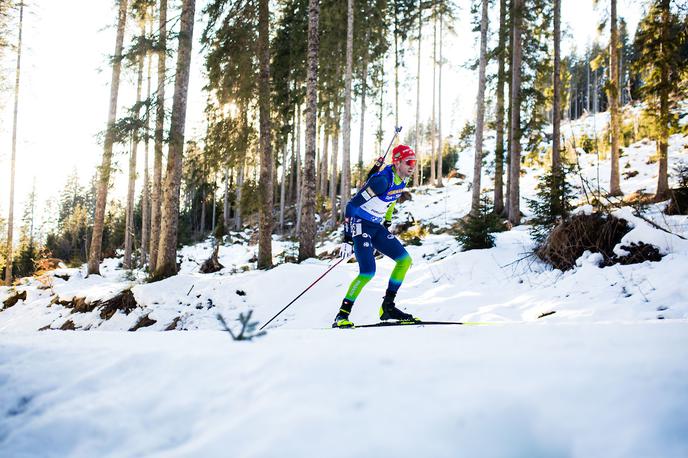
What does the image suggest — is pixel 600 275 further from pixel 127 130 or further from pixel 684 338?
pixel 127 130

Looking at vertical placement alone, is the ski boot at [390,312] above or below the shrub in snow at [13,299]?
above

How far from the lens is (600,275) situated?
5.58 meters

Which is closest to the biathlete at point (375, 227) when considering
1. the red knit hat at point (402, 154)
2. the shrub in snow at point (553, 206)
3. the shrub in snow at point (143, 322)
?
the red knit hat at point (402, 154)

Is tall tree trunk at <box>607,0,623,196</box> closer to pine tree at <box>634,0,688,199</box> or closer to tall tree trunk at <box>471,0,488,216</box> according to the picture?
pine tree at <box>634,0,688,199</box>

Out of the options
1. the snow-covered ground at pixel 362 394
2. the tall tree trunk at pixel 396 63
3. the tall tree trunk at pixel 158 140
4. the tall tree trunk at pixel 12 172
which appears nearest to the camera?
the snow-covered ground at pixel 362 394

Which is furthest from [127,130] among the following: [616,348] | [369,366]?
[616,348]

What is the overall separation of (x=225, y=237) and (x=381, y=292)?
871 inches

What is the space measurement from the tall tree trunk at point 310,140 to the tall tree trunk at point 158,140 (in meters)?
3.60

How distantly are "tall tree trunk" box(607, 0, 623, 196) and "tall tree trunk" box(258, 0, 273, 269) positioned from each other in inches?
517

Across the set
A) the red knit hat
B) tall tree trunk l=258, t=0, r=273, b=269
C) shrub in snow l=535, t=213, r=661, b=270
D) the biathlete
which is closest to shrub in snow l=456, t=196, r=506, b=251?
shrub in snow l=535, t=213, r=661, b=270

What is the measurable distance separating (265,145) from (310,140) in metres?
1.30

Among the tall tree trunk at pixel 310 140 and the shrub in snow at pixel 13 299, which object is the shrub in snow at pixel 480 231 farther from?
the shrub in snow at pixel 13 299

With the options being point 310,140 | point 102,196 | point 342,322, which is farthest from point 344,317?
point 102,196

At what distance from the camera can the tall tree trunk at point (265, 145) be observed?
10464 millimetres
